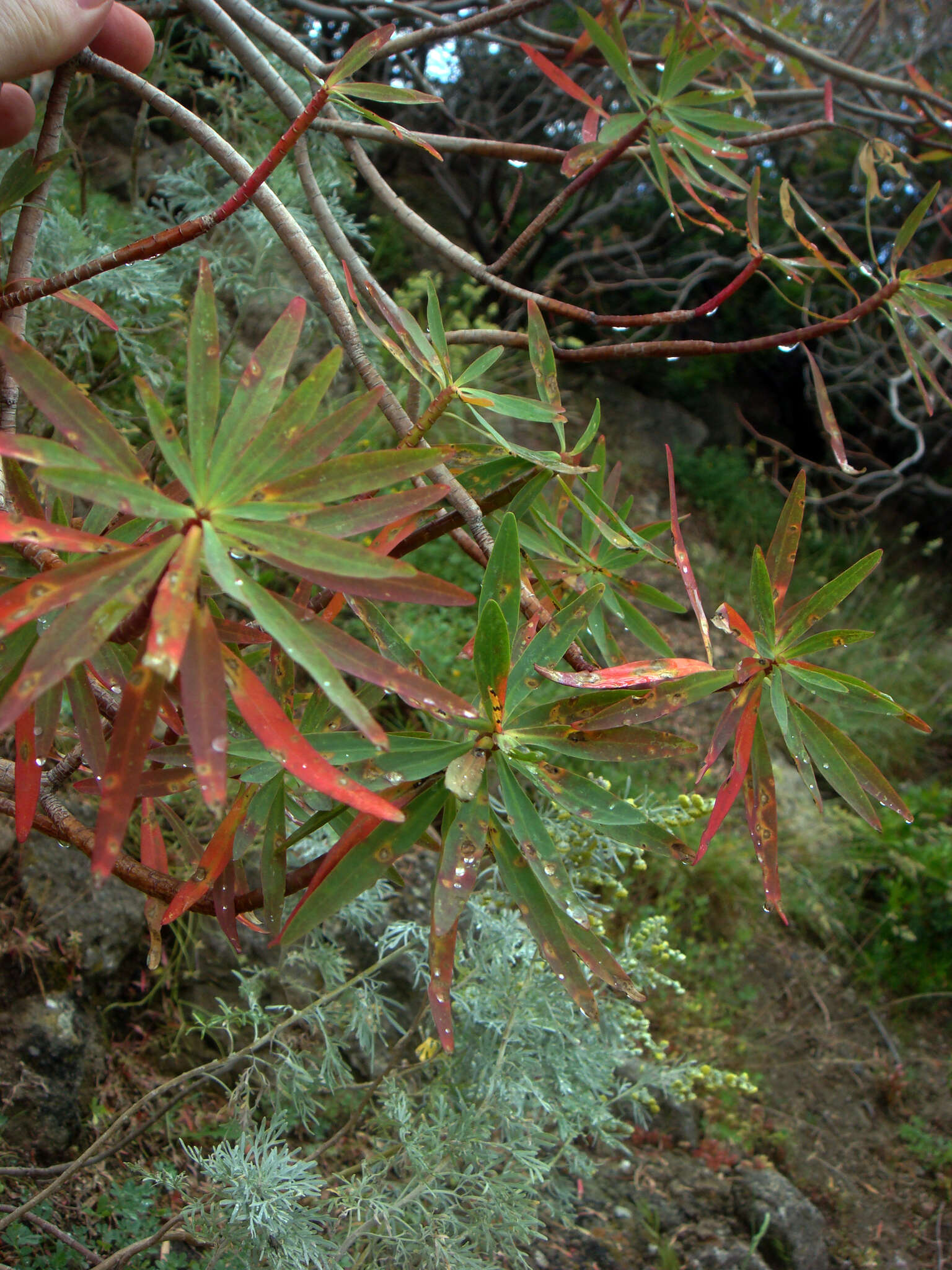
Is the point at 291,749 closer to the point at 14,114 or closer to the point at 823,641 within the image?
the point at 823,641

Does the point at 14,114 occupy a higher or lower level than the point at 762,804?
higher

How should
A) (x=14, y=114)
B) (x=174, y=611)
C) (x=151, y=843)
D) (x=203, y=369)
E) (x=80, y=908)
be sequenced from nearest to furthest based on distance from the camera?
(x=174, y=611), (x=203, y=369), (x=151, y=843), (x=14, y=114), (x=80, y=908)

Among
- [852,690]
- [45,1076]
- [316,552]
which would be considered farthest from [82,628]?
[45,1076]

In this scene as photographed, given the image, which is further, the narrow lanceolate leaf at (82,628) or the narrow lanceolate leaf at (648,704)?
the narrow lanceolate leaf at (648,704)

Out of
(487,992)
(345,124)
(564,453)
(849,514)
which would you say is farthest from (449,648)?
(849,514)

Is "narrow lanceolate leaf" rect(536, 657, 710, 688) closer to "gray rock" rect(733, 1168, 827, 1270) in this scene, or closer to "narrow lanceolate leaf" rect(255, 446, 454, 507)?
"narrow lanceolate leaf" rect(255, 446, 454, 507)

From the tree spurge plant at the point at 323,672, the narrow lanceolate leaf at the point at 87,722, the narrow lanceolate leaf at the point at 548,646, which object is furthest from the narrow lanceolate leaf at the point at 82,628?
the narrow lanceolate leaf at the point at 548,646

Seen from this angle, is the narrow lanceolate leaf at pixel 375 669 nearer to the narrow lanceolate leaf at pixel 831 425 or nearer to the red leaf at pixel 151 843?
the red leaf at pixel 151 843
